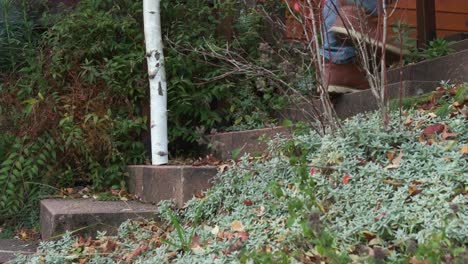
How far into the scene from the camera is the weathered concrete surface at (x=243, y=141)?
4.05 metres

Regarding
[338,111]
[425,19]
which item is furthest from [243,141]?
[425,19]

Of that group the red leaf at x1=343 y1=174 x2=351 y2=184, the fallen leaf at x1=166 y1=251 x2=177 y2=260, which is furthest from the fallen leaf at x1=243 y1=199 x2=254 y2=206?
the red leaf at x1=343 y1=174 x2=351 y2=184

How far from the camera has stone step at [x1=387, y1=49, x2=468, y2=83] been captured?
162 inches

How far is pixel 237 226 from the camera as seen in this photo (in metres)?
3.02

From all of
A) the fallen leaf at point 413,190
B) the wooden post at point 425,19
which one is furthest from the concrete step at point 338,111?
the wooden post at point 425,19

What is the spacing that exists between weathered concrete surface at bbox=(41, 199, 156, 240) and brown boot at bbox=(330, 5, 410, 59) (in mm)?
1542

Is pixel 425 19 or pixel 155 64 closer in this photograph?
pixel 155 64

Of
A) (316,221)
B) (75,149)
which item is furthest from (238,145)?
(316,221)

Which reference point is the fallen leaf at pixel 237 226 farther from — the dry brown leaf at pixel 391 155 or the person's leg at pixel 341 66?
the person's leg at pixel 341 66

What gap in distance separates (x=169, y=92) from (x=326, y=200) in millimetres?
2309

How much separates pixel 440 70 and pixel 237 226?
6.89ft

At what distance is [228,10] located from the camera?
533 centimetres

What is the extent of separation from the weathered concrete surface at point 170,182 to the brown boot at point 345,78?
1.02 m

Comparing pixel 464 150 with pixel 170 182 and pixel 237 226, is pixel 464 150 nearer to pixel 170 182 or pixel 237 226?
pixel 237 226
